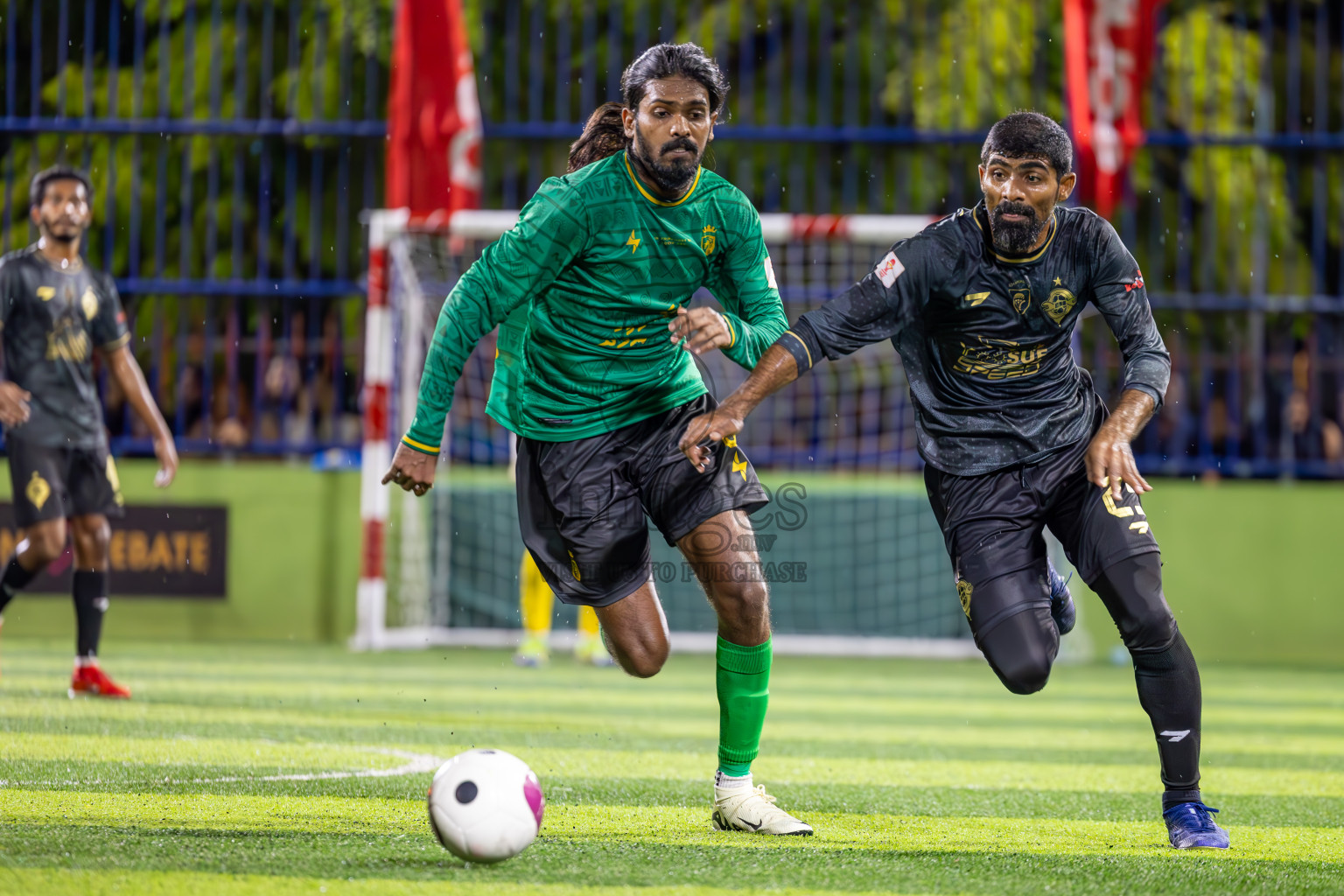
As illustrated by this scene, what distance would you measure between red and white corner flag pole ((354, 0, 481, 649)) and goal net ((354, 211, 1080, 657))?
0.35 m

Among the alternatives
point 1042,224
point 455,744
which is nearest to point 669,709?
point 455,744

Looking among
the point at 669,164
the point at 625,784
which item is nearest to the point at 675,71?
the point at 669,164

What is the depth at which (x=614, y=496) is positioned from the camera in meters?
4.81

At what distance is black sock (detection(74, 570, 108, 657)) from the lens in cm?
770

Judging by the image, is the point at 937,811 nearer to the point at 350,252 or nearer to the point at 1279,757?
the point at 1279,757

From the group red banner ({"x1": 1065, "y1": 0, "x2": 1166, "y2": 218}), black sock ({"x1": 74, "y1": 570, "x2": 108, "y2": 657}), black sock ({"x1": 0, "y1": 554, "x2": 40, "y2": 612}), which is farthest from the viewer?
red banner ({"x1": 1065, "y1": 0, "x2": 1166, "y2": 218})

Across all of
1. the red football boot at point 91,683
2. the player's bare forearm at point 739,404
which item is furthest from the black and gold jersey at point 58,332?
the player's bare forearm at point 739,404

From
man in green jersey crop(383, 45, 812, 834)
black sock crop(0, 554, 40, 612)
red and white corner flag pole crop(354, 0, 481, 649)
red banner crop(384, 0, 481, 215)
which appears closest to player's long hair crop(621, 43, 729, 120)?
man in green jersey crop(383, 45, 812, 834)

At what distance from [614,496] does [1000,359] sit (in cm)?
120

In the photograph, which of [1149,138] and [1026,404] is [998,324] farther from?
[1149,138]

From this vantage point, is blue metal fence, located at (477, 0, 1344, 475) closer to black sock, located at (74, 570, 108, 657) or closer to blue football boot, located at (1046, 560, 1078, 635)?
black sock, located at (74, 570, 108, 657)

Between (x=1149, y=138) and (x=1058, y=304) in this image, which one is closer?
(x=1058, y=304)

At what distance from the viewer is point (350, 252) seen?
14406mm

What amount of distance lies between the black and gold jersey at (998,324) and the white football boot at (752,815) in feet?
3.70
